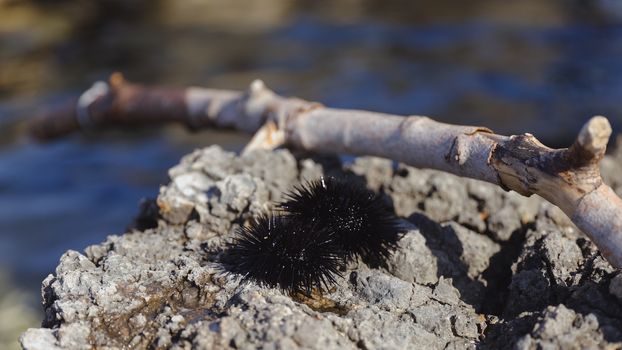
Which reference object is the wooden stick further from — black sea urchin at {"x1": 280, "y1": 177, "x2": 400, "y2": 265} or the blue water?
the blue water

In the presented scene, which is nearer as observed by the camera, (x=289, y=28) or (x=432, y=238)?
(x=432, y=238)

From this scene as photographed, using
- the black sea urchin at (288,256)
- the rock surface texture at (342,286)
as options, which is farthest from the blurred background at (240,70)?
the black sea urchin at (288,256)

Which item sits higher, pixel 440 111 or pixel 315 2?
pixel 315 2

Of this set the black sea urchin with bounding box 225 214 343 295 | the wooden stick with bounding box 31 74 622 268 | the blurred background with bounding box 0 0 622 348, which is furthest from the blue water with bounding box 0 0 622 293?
the black sea urchin with bounding box 225 214 343 295

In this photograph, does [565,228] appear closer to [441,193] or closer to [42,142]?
[441,193]

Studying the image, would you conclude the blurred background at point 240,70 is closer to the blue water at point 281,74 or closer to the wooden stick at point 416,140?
the blue water at point 281,74

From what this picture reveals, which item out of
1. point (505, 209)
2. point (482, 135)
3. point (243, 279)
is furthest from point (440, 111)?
point (243, 279)

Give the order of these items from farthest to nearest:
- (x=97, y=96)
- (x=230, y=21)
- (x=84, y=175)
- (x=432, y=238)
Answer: (x=230, y=21) < (x=84, y=175) < (x=97, y=96) < (x=432, y=238)
